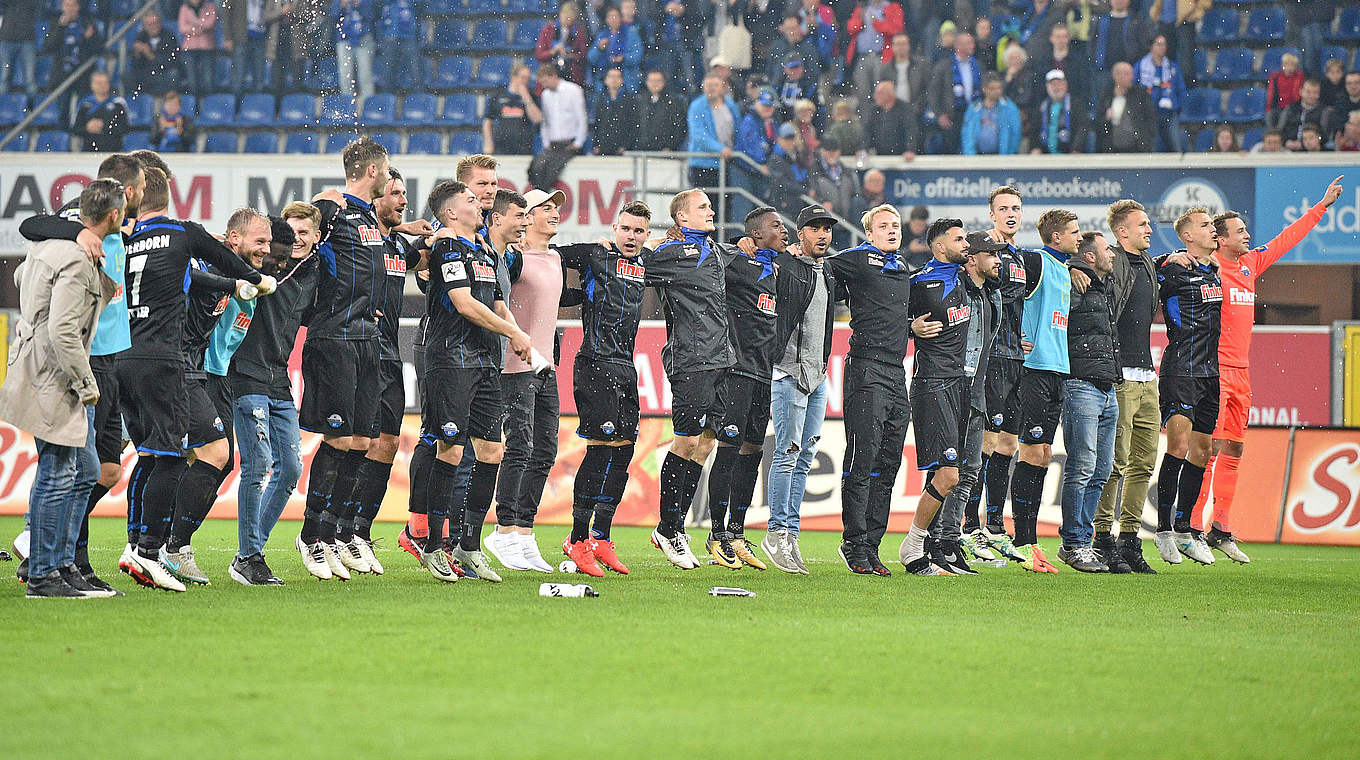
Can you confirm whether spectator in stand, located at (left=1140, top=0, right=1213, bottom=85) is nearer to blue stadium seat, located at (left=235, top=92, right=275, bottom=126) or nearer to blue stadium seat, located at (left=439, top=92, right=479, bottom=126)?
blue stadium seat, located at (left=439, top=92, right=479, bottom=126)

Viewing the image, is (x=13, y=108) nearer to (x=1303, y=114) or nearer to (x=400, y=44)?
(x=400, y=44)

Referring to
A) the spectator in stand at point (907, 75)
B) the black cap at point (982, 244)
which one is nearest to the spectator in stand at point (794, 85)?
the spectator in stand at point (907, 75)

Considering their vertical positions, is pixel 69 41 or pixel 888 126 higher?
pixel 69 41

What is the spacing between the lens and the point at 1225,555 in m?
11.6

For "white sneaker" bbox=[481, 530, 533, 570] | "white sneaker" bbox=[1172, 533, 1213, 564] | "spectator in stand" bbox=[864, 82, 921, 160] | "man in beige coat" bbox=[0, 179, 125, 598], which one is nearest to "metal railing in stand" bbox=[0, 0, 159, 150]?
"spectator in stand" bbox=[864, 82, 921, 160]

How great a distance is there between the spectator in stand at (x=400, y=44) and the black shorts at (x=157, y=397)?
50.8 feet

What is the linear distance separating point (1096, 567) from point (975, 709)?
5.70m

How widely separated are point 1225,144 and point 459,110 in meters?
10.7

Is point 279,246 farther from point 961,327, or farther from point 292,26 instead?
point 292,26

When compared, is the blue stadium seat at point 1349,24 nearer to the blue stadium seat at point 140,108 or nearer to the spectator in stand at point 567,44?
the spectator in stand at point 567,44

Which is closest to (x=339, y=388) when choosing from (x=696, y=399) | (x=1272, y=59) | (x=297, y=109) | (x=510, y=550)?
(x=510, y=550)

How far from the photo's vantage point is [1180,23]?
20.5m

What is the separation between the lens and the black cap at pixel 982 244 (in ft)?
32.7

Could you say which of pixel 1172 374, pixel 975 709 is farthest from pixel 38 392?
pixel 1172 374
